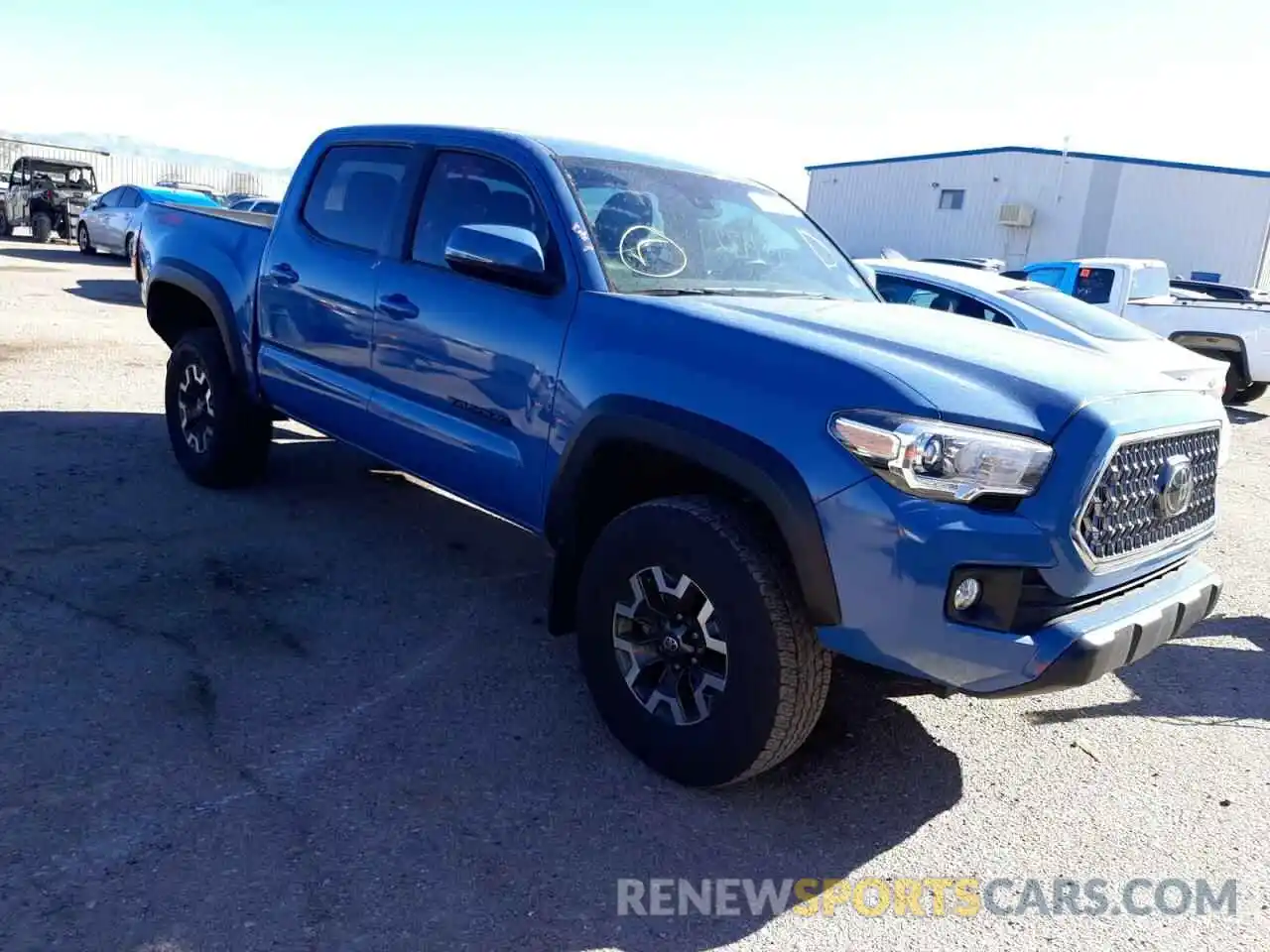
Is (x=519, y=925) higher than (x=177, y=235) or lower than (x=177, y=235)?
lower

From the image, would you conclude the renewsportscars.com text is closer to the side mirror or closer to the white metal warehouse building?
the side mirror

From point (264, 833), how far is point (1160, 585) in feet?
8.67

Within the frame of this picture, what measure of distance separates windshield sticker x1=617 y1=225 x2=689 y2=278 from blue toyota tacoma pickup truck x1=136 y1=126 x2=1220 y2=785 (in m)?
0.01

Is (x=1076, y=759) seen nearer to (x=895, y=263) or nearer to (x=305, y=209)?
(x=305, y=209)

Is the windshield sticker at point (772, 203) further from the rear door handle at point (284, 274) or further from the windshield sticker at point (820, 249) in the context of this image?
the rear door handle at point (284, 274)

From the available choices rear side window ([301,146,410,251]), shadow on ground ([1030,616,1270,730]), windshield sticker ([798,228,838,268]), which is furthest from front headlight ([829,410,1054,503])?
rear side window ([301,146,410,251])

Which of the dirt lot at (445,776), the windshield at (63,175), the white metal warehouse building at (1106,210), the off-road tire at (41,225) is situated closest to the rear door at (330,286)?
the dirt lot at (445,776)

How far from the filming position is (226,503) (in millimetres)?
5445

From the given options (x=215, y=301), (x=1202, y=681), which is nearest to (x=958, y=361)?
(x=1202, y=681)

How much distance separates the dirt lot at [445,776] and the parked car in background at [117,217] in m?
17.0

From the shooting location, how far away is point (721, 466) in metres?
2.79

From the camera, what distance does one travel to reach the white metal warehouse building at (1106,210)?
27906 millimetres

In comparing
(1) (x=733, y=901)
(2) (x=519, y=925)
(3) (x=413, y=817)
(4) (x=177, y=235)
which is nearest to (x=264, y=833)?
(3) (x=413, y=817)

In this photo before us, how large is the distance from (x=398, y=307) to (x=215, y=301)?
5.68 feet
